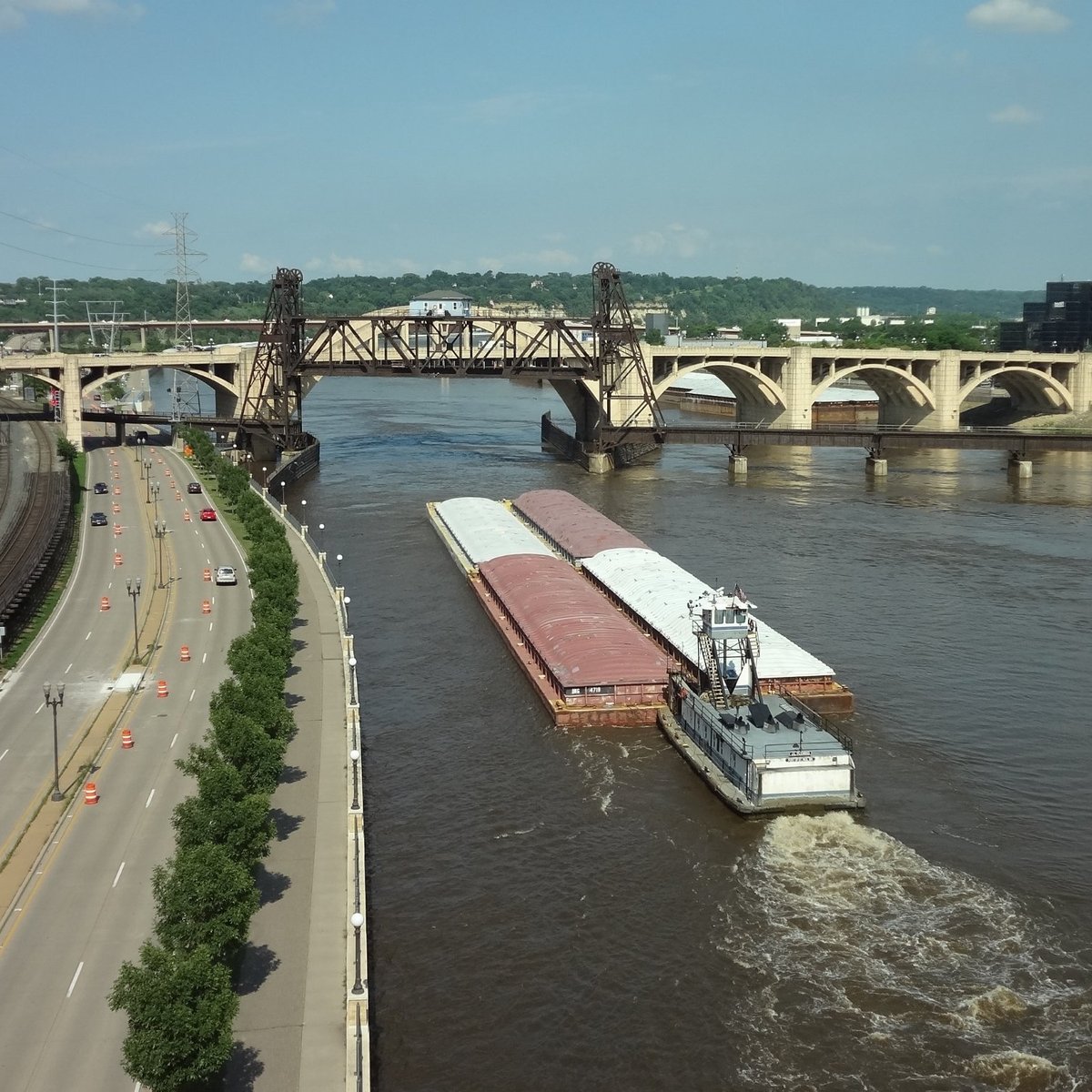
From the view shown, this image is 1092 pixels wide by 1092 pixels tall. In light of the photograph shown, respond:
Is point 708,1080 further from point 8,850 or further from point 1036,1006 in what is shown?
point 8,850

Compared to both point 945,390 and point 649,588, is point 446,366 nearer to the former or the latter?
point 945,390

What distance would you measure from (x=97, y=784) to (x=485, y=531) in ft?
152

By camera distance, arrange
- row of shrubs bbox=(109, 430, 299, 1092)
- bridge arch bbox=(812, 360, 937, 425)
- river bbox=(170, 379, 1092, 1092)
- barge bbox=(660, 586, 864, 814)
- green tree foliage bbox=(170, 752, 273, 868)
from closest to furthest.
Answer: row of shrubs bbox=(109, 430, 299, 1092), river bbox=(170, 379, 1092, 1092), green tree foliage bbox=(170, 752, 273, 868), barge bbox=(660, 586, 864, 814), bridge arch bbox=(812, 360, 937, 425)

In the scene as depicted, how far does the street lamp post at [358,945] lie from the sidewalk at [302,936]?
0.35 m

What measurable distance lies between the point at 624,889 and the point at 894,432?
96.9m

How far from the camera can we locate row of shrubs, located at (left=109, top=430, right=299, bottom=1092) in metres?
24.9

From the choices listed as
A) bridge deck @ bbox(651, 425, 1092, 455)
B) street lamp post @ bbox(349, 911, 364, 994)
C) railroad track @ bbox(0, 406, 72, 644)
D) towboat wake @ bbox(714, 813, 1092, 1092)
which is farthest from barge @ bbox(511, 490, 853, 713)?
bridge deck @ bbox(651, 425, 1092, 455)

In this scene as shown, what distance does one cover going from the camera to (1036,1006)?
31391 millimetres

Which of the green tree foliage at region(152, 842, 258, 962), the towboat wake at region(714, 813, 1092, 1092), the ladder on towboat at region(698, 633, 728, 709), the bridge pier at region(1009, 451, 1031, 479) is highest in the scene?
the bridge pier at region(1009, 451, 1031, 479)

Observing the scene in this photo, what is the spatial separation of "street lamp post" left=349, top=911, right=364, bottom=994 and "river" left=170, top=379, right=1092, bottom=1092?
5.74 ft

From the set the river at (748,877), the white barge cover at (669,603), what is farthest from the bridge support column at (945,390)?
the white barge cover at (669,603)

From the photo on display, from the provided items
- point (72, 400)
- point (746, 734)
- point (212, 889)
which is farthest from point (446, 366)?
point (212, 889)

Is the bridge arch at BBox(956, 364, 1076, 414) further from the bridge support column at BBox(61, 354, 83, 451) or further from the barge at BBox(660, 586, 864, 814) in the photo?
the barge at BBox(660, 586, 864, 814)

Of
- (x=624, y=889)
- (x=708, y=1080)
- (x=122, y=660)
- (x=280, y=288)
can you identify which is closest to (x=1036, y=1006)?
(x=708, y=1080)
